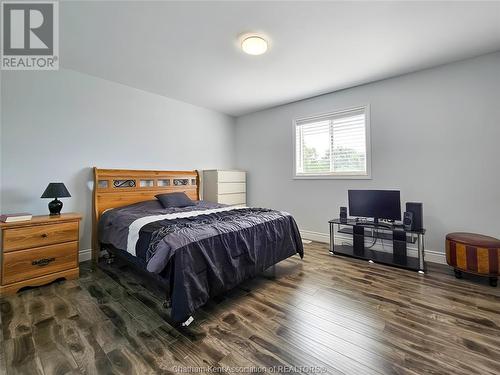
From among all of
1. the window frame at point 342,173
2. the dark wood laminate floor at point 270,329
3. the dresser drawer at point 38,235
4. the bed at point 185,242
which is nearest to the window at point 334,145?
the window frame at point 342,173

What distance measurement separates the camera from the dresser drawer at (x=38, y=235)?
2.08 meters

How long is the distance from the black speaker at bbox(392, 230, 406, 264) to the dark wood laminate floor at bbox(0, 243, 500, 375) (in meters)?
0.43

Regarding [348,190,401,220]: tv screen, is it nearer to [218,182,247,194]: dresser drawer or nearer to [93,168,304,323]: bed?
[93,168,304,323]: bed

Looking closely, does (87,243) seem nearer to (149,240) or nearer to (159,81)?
(149,240)

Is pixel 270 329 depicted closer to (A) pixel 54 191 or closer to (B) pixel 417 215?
(B) pixel 417 215

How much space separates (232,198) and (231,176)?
1.52 ft

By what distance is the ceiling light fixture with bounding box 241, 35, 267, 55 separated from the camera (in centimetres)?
222

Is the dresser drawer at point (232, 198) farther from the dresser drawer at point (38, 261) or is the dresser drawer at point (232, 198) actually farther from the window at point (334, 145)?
the dresser drawer at point (38, 261)

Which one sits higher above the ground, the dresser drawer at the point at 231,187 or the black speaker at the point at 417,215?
the dresser drawer at the point at 231,187

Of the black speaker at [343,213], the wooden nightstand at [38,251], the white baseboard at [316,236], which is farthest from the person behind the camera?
the white baseboard at [316,236]

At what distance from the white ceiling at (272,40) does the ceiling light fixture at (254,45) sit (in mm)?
87

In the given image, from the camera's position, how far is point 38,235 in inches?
88.0

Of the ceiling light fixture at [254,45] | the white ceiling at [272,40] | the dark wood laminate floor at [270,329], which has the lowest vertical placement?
the dark wood laminate floor at [270,329]

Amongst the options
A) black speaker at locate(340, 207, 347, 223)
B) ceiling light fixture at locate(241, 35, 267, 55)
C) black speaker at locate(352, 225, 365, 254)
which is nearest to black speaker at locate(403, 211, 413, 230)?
black speaker at locate(352, 225, 365, 254)
